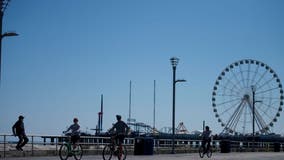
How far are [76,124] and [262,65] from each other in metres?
52.4

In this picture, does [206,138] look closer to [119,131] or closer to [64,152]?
[119,131]

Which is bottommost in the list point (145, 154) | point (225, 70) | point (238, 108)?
point (145, 154)

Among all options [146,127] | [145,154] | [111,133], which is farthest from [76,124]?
[146,127]

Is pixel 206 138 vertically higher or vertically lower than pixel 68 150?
higher

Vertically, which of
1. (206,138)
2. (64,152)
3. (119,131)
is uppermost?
(119,131)

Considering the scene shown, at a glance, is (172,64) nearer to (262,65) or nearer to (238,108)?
(238,108)

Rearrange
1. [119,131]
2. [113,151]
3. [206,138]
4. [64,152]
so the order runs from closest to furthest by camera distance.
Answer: [113,151]
[119,131]
[64,152]
[206,138]

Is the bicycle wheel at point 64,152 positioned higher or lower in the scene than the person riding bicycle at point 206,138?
lower

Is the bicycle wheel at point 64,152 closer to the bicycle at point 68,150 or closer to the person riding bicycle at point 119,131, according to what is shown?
the bicycle at point 68,150

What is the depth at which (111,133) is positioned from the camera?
19.7m

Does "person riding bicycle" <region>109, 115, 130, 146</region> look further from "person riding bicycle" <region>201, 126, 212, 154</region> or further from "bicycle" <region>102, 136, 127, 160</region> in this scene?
"person riding bicycle" <region>201, 126, 212, 154</region>

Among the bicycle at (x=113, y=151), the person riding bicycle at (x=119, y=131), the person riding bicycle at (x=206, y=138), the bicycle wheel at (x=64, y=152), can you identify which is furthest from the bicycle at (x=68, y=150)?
the person riding bicycle at (x=206, y=138)

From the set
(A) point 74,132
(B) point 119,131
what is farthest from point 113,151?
(A) point 74,132

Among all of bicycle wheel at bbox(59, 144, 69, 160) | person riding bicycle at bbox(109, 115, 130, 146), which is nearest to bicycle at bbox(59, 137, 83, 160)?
bicycle wheel at bbox(59, 144, 69, 160)
